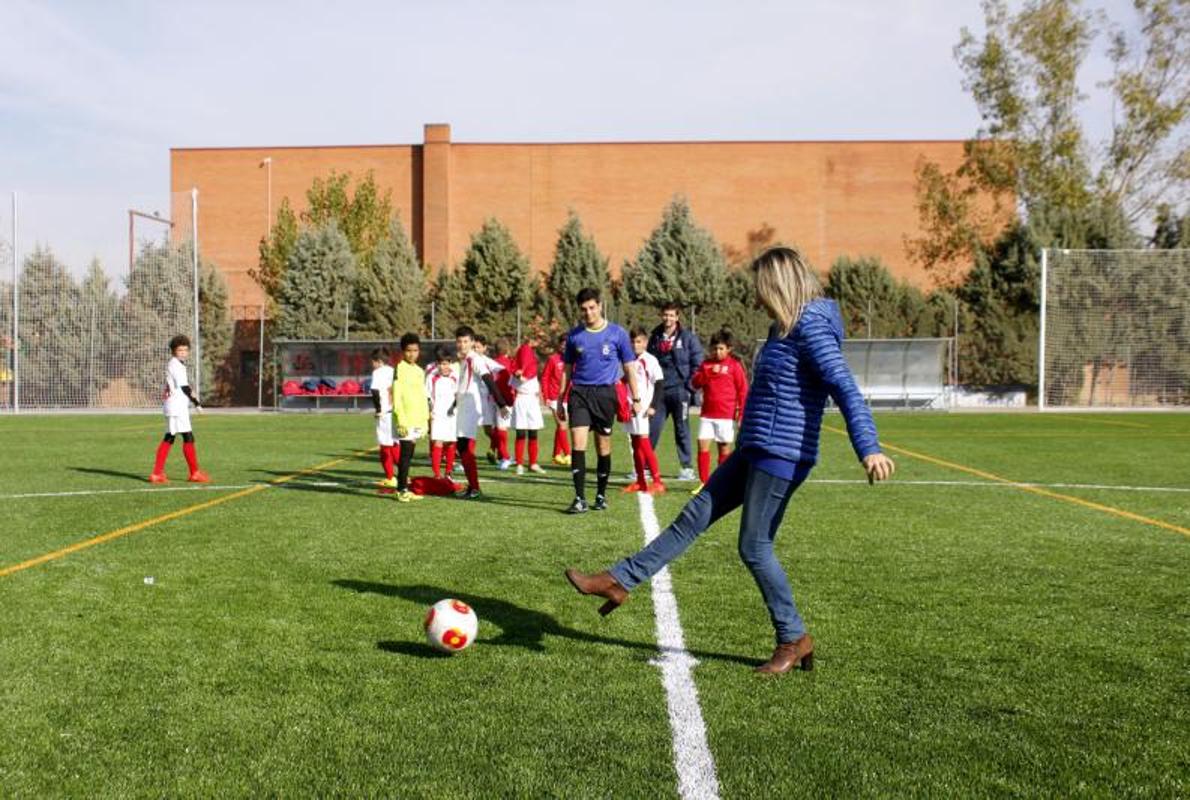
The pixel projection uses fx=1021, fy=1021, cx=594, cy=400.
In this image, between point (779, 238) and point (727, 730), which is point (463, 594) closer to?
point (727, 730)

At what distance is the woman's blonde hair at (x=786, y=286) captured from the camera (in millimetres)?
4316

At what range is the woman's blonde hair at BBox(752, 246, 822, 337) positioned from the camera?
4316 millimetres

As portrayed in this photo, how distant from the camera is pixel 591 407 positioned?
971 cm

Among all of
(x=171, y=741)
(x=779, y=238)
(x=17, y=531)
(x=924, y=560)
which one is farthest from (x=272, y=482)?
(x=779, y=238)

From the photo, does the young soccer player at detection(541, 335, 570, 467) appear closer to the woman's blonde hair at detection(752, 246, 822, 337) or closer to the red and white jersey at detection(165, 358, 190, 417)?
the red and white jersey at detection(165, 358, 190, 417)

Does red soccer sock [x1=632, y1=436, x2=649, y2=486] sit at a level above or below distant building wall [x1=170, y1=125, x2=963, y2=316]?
below

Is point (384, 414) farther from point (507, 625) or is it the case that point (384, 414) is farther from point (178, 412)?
point (507, 625)

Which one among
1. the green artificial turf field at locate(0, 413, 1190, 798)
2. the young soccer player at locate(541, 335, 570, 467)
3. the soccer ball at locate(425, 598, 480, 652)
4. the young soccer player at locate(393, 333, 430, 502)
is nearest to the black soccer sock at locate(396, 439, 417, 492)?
the young soccer player at locate(393, 333, 430, 502)

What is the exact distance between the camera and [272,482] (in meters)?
12.0

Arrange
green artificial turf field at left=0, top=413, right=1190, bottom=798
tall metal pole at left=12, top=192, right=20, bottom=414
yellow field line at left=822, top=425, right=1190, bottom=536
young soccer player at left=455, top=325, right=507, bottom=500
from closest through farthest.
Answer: green artificial turf field at left=0, top=413, right=1190, bottom=798 < yellow field line at left=822, top=425, right=1190, bottom=536 < young soccer player at left=455, top=325, right=507, bottom=500 < tall metal pole at left=12, top=192, right=20, bottom=414

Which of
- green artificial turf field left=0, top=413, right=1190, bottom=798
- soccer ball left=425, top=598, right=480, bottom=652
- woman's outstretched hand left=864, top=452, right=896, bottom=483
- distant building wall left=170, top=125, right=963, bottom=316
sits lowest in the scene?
green artificial turf field left=0, top=413, right=1190, bottom=798

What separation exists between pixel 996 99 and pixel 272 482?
3874 centimetres

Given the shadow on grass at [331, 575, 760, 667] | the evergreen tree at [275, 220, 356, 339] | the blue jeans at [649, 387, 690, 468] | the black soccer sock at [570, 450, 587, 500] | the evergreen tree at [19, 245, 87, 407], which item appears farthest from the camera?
the evergreen tree at [275, 220, 356, 339]

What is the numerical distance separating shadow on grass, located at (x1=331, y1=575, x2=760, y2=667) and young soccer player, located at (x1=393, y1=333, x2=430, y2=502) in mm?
4060
